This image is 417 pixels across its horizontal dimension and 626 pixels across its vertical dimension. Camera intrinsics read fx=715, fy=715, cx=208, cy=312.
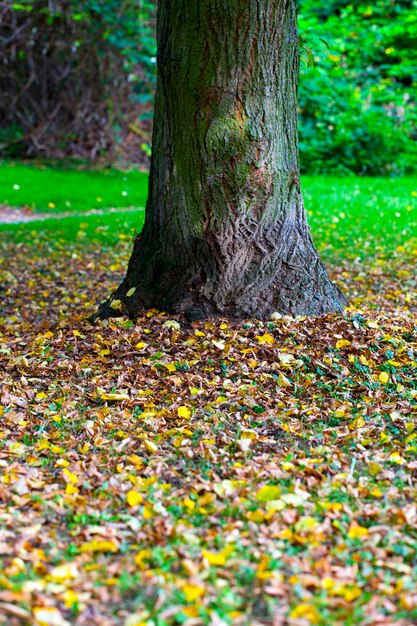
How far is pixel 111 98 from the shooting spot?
15.1 metres

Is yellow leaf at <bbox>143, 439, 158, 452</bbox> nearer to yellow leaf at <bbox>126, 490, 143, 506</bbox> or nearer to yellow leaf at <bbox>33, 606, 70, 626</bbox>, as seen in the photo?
yellow leaf at <bbox>126, 490, 143, 506</bbox>

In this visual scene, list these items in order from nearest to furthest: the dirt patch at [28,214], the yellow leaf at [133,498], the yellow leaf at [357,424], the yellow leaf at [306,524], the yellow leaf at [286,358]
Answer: the yellow leaf at [306,524]
the yellow leaf at [133,498]
the yellow leaf at [357,424]
the yellow leaf at [286,358]
the dirt patch at [28,214]

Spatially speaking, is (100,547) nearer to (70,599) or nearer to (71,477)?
(70,599)

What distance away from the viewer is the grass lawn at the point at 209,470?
2139 mm

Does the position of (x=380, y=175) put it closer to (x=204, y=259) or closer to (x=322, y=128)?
(x=322, y=128)

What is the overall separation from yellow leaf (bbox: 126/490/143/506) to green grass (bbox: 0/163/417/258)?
12.5 ft

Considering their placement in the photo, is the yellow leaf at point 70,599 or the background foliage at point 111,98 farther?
the background foliage at point 111,98

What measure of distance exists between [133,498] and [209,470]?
0.39 m

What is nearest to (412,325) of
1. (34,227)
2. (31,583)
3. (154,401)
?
(154,401)

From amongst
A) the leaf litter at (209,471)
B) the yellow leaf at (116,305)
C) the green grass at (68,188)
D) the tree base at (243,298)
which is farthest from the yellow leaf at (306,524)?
the green grass at (68,188)

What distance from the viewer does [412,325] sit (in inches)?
181

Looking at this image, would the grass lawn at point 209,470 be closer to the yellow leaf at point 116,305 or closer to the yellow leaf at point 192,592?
the yellow leaf at point 192,592

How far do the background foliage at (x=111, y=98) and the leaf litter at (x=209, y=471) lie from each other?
1043 centimetres

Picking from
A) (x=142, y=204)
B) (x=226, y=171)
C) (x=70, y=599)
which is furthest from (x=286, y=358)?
(x=142, y=204)
